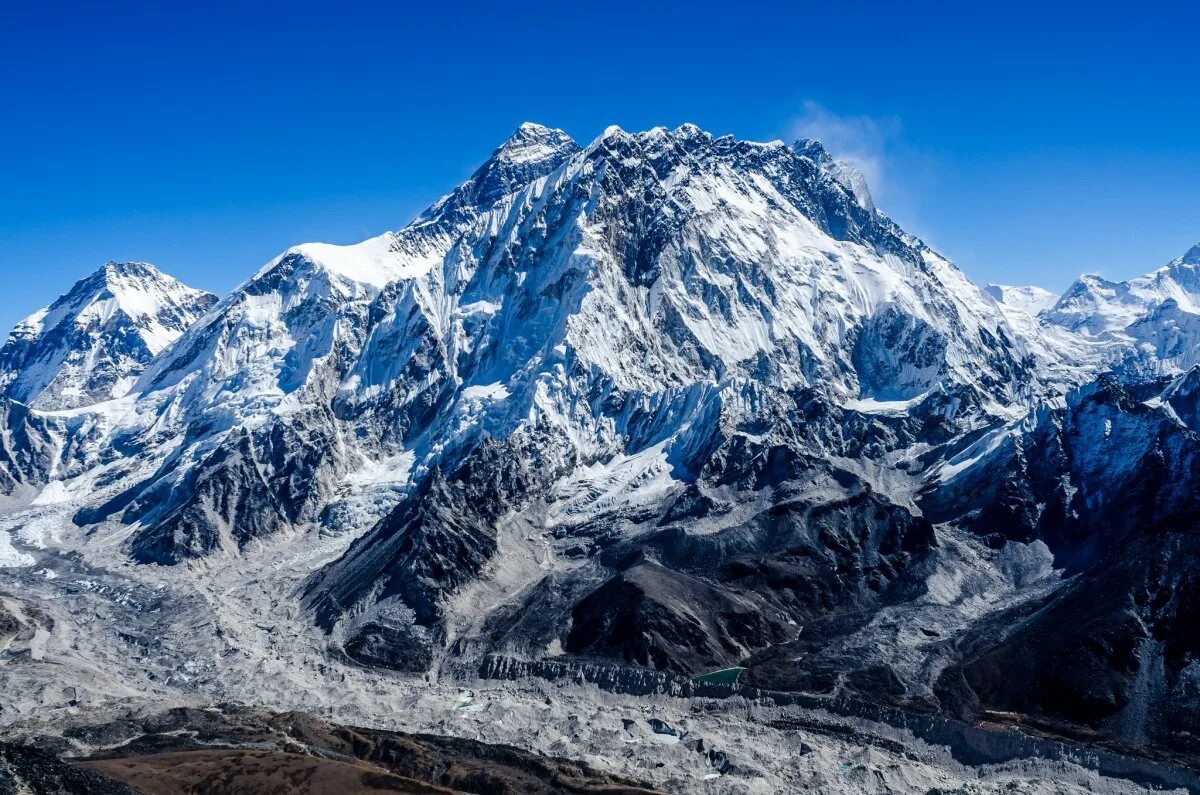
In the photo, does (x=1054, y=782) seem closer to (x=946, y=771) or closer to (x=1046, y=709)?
(x=946, y=771)

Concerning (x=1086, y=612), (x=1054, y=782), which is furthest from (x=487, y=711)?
(x=1086, y=612)

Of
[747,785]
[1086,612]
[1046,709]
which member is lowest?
[747,785]

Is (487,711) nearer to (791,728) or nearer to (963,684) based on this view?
(791,728)

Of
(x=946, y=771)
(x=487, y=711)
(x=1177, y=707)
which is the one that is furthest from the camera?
(x=487, y=711)

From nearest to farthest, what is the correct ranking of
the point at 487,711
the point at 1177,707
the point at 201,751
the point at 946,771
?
the point at 201,751 → the point at 946,771 → the point at 1177,707 → the point at 487,711

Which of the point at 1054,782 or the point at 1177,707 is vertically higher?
the point at 1177,707

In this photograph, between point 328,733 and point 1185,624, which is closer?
point 328,733

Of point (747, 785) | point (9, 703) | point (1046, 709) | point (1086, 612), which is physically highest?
point (1086, 612)

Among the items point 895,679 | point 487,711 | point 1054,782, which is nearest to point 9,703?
point 487,711

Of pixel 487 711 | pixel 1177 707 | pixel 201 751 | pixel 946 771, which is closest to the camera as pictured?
pixel 201 751
